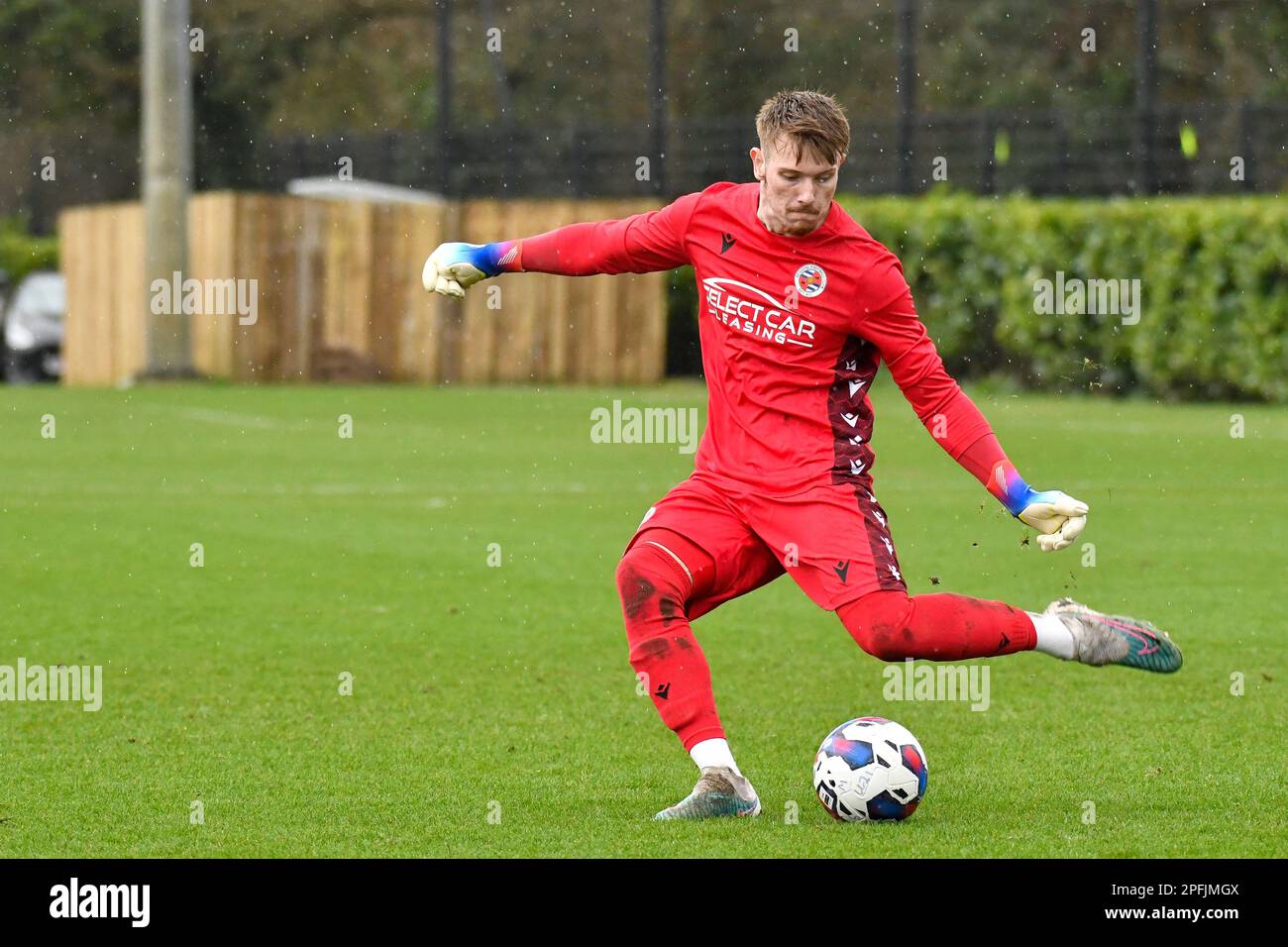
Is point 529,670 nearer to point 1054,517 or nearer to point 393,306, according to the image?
point 1054,517

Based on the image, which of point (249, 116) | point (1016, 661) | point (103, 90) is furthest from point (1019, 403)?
point (103, 90)

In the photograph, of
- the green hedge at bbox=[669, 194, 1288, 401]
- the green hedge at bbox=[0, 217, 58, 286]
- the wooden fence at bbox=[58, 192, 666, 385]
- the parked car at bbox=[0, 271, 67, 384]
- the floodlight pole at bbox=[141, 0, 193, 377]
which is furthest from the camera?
the green hedge at bbox=[0, 217, 58, 286]

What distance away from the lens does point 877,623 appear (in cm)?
567

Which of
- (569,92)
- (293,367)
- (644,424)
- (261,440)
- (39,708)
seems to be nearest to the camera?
(39,708)

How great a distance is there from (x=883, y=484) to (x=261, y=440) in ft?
19.7

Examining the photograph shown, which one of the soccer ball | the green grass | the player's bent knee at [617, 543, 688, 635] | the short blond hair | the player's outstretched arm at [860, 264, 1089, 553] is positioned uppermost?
the short blond hair

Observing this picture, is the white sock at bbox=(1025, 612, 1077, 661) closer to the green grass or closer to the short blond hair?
the green grass

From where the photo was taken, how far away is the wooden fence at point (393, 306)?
2553 centimetres

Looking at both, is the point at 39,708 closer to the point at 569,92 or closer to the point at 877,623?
the point at 877,623

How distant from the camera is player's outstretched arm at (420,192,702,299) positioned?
6.01 m

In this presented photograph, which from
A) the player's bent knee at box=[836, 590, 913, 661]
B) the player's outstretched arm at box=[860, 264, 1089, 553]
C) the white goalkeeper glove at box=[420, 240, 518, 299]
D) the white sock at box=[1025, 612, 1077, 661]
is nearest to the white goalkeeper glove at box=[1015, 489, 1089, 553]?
the player's outstretched arm at box=[860, 264, 1089, 553]

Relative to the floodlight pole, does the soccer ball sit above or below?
below

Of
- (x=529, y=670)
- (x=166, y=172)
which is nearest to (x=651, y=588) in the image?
(x=529, y=670)
